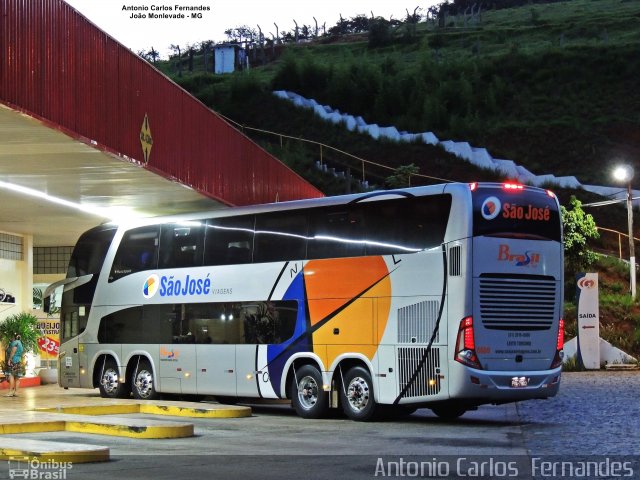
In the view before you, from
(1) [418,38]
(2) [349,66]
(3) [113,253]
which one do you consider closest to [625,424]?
(3) [113,253]

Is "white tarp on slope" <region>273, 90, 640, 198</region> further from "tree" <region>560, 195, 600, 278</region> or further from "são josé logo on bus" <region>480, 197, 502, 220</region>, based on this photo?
"são josé logo on bus" <region>480, 197, 502, 220</region>

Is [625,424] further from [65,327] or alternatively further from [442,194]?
[65,327]

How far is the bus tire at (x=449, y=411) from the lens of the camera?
20.0 meters

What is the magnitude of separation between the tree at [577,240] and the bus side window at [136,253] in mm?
21425

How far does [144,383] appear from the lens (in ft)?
79.0

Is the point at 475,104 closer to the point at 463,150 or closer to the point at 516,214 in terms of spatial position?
the point at 463,150

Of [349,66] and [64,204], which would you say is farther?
[349,66]

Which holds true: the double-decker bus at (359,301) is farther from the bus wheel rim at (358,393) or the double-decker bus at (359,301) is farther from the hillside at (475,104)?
the hillside at (475,104)

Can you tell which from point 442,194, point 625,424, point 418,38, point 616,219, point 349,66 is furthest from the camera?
point 418,38

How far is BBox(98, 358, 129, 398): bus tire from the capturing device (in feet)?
81.1

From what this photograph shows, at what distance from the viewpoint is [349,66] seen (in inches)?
3408

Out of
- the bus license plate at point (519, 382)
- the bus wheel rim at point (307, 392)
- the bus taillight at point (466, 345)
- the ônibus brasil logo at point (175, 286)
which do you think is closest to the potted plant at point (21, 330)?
the ônibus brasil logo at point (175, 286)

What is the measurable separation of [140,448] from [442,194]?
6.82 m

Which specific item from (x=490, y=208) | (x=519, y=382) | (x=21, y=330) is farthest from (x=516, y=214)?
(x=21, y=330)
